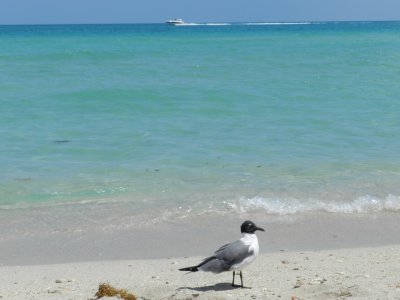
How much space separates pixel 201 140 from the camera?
13023 millimetres

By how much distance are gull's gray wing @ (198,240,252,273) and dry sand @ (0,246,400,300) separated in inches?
8.2

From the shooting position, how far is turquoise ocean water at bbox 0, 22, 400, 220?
9.38m

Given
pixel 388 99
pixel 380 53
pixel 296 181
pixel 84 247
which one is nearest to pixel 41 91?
pixel 388 99

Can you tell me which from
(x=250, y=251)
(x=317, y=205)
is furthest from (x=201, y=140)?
(x=250, y=251)

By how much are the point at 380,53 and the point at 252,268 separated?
29809 mm

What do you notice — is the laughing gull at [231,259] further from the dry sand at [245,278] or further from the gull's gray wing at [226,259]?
the dry sand at [245,278]

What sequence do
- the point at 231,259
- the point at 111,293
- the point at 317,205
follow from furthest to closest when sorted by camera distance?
the point at 317,205
the point at 231,259
the point at 111,293

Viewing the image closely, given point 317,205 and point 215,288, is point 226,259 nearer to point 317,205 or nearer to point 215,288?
point 215,288

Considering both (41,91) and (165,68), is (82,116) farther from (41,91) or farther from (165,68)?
(165,68)

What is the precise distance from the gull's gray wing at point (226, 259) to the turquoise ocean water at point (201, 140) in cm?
282

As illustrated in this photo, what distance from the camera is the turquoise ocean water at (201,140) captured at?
9375 millimetres

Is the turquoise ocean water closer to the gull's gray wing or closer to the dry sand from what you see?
the dry sand

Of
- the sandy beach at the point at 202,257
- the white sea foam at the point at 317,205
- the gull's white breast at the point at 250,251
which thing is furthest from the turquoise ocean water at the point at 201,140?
the gull's white breast at the point at 250,251

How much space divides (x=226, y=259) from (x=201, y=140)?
736cm
